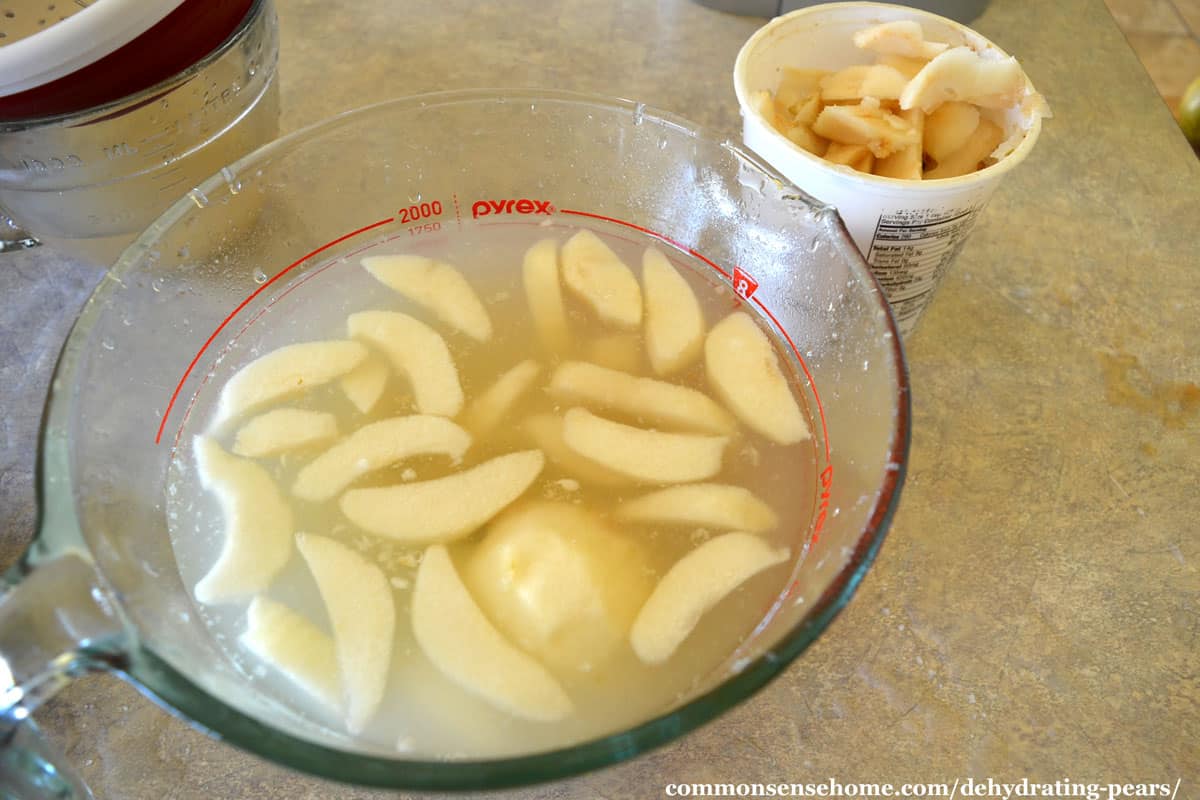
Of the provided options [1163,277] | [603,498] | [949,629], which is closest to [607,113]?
[603,498]

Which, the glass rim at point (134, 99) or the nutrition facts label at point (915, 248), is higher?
the glass rim at point (134, 99)

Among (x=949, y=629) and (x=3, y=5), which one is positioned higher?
(x=3, y=5)

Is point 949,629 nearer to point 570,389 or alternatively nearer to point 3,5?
point 570,389

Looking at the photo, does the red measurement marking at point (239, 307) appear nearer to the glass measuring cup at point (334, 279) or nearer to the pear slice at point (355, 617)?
the glass measuring cup at point (334, 279)

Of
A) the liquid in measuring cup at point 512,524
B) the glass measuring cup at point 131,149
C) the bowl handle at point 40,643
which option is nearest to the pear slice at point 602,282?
the liquid in measuring cup at point 512,524

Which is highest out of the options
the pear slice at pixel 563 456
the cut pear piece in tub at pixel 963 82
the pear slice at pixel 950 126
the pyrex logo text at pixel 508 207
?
the cut pear piece in tub at pixel 963 82

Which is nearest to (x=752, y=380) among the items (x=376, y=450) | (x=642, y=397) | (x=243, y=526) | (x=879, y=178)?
(x=642, y=397)
